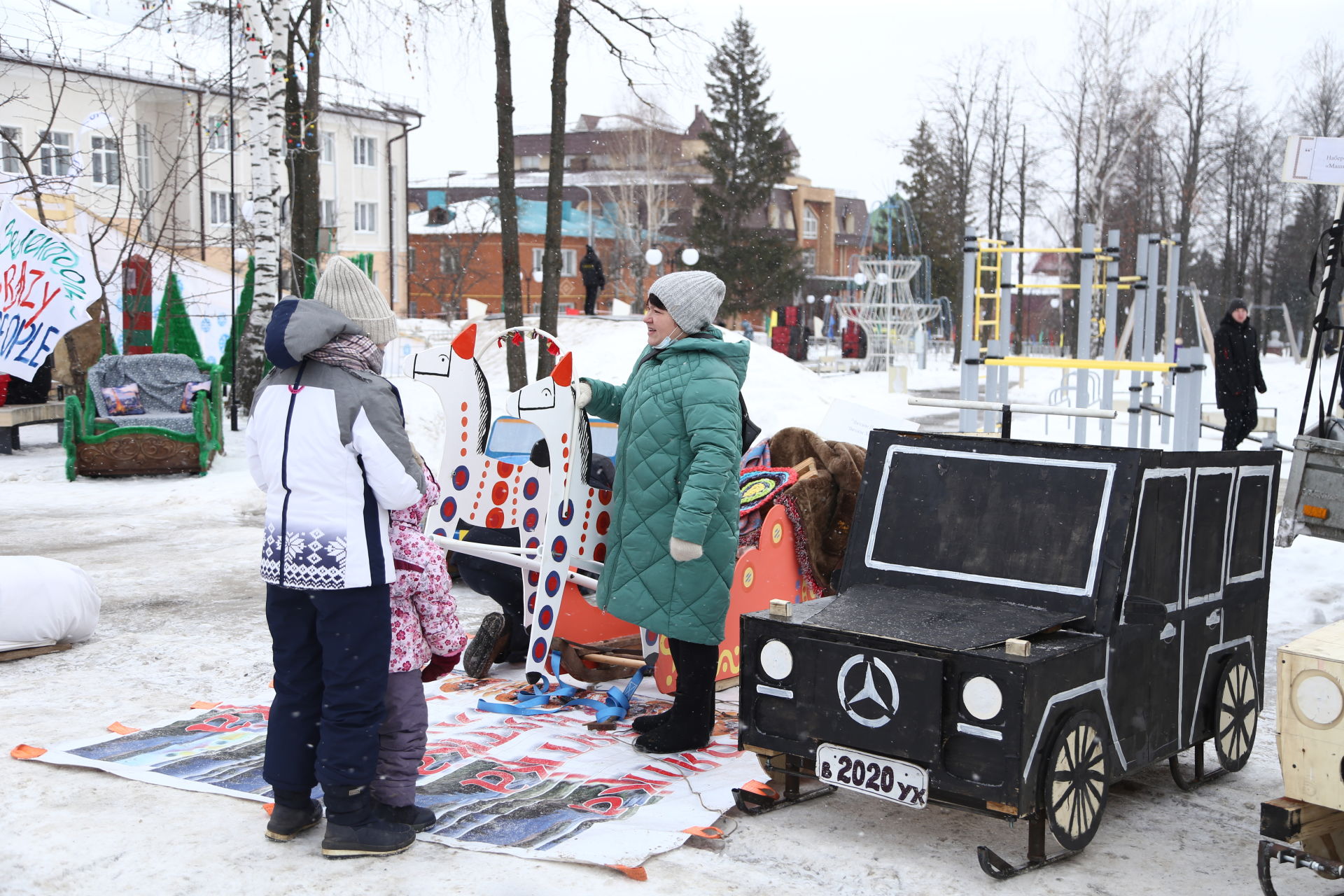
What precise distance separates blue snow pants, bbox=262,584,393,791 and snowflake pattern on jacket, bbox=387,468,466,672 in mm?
89

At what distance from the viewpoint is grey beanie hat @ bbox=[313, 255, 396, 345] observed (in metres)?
3.77

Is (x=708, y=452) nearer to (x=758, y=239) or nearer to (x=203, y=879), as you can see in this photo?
(x=203, y=879)

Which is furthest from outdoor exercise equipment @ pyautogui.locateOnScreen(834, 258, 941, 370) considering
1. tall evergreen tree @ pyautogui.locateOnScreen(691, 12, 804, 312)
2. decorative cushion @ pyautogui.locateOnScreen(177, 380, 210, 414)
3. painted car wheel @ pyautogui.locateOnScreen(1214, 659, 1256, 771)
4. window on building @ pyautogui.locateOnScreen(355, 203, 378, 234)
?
painted car wheel @ pyautogui.locateOnScreen(1214, 659, 1256, 771)

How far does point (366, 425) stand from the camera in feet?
11.7

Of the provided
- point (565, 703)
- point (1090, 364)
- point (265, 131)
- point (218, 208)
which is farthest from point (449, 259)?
point (565, 703)

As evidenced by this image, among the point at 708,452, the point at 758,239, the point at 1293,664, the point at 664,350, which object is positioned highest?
the point at 758,239

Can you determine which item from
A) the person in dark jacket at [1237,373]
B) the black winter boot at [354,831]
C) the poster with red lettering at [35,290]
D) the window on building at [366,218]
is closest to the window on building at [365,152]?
the window on building at [366,218]

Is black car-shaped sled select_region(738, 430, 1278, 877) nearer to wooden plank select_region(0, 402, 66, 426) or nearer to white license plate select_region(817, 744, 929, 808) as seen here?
white license plate select_region(817, 744, 929, 808)

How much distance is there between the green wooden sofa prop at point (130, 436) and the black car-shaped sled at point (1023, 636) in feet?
30.9

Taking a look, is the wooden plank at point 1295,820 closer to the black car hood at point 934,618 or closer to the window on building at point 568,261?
the black car hood at point 934,618

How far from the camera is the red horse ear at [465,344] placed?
541cm

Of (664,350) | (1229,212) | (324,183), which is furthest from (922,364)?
(664,350)

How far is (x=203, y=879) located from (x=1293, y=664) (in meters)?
3.00

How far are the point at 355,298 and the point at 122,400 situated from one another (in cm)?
1003
